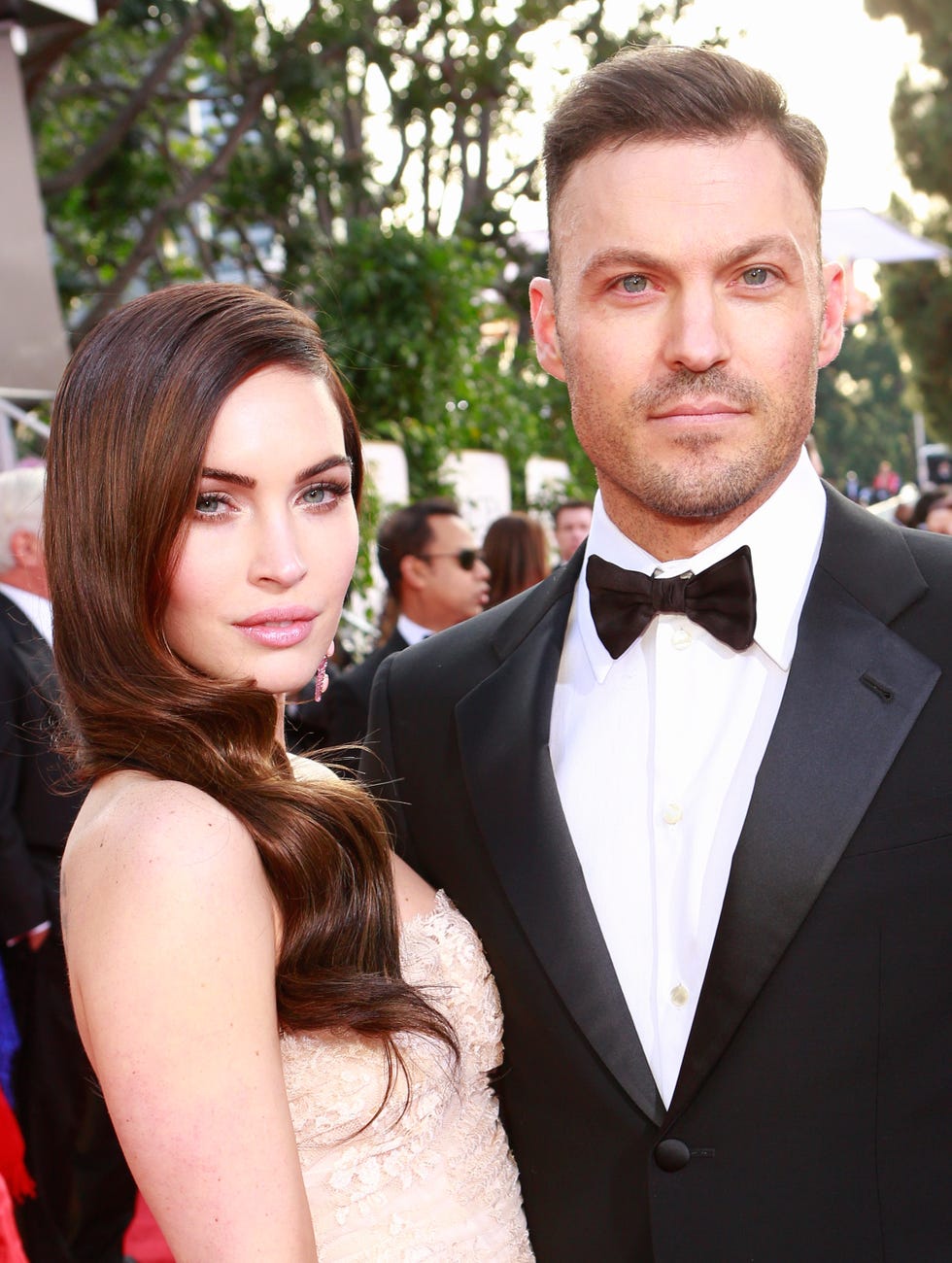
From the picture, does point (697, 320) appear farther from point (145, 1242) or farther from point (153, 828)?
point (145, 1242)

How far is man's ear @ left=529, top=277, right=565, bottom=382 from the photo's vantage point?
226 cm

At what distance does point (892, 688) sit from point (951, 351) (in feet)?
86.9

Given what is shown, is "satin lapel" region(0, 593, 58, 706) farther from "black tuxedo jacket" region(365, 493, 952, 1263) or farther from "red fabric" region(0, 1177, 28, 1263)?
"black tuxedo jacket" region(365, 493, 952, 1263)

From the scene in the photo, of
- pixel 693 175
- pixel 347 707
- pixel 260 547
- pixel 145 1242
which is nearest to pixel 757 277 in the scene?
pixel 693 175

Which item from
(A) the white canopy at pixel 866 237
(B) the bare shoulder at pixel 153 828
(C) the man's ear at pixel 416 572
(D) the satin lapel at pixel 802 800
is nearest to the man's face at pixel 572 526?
(C) the man's ear at pixel 416 572

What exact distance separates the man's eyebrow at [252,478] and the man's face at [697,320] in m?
0.39

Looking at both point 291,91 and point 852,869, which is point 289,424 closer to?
point 852,869

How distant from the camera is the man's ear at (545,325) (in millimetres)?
2260

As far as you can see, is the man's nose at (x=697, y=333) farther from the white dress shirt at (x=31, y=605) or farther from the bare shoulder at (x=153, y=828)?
the white dress shirt at (x=31, y=605)

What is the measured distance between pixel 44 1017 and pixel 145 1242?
984 millimetres

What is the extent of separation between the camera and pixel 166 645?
6.49 ft

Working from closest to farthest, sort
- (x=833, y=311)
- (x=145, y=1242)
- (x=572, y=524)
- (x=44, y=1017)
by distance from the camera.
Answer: (x=833, y=311)
(x=44, y=1017)
(x=145, y=1242)
(x=572, y=524)

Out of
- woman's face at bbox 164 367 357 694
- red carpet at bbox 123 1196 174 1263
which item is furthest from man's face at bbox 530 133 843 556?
red carpet at bbox 123 1196 174 1263

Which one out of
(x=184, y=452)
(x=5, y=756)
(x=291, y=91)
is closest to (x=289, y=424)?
(x=184, y=452)
